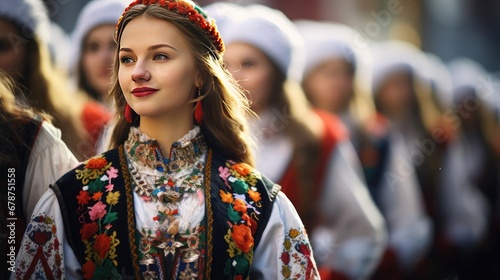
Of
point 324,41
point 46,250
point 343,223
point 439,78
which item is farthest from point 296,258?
point 439,78

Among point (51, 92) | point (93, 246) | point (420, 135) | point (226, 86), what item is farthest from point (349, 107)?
point (93, 246)

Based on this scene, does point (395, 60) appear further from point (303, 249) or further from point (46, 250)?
point (46, 250)

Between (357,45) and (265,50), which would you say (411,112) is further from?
(265,50)

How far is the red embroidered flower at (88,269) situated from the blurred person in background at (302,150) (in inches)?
63.5

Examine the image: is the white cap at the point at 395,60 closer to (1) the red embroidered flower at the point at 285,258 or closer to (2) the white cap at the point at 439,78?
(2) the white cap at the point at 439,78

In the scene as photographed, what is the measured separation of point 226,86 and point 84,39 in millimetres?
1678

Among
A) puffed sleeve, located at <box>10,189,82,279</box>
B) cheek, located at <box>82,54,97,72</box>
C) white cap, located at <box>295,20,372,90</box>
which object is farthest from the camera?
white cap, located at <box>295,20,372,90</box>

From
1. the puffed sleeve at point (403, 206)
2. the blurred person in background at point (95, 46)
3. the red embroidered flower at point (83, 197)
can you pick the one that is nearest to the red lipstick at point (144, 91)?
the red embroidered flower at point (83, 197)

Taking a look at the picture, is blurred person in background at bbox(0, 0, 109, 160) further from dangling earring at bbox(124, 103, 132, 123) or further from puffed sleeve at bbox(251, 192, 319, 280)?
puffed sleeve at bbox(251, 192, 319, 280)

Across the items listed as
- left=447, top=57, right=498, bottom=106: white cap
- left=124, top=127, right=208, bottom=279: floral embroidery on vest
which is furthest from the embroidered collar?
left=447, top=57, right=498, bottom=106: white cap

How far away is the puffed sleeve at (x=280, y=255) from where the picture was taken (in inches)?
110

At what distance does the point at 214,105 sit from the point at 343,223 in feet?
7.40

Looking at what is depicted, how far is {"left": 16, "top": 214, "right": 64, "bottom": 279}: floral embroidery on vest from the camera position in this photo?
2631 millimetres

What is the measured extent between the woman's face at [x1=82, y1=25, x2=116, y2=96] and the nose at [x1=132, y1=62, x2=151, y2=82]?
1552mm
